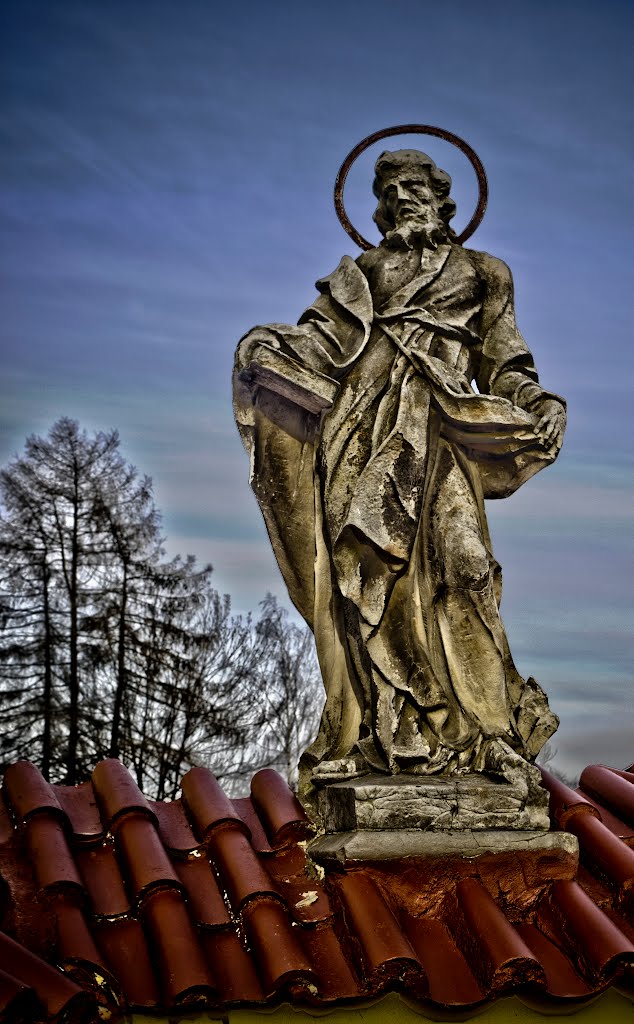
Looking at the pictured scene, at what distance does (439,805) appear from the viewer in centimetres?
404

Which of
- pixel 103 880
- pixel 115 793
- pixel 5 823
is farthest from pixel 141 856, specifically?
pixel 5 823

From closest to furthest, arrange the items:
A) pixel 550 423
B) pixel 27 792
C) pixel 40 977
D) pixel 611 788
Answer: pixel 40 977, pixel 27 792, pixel 550 423, pixel 611 788

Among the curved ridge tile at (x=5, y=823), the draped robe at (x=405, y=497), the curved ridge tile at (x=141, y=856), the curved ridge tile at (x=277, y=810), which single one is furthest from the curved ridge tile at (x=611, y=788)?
the curved ridge tile at (x=5, y=823)

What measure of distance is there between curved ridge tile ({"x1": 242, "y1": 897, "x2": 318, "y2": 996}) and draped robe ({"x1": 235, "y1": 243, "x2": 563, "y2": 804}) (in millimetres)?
567

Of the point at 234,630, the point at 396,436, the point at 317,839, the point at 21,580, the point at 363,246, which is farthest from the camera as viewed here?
the point at 234,630

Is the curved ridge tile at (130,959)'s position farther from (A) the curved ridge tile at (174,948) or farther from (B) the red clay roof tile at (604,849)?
(B) the red clay roof tile at (604,849)

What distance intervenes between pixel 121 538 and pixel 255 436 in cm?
1128

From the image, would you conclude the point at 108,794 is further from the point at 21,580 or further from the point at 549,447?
the point at 21,580

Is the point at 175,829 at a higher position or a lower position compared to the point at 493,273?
lower

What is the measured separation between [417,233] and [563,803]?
7.91 feet

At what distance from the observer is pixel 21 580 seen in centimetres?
1501

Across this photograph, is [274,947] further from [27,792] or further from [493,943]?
[27,792]

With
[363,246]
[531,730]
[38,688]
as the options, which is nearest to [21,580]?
[38,688]

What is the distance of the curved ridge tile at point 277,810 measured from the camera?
4.39 m
